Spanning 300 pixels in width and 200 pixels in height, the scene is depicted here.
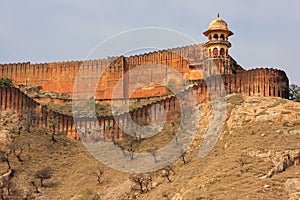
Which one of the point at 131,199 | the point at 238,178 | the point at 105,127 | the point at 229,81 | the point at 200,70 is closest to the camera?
the point at 238,178

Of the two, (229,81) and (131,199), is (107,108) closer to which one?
(229,81)


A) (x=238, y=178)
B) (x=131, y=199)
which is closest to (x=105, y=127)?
(x=131, y=199)

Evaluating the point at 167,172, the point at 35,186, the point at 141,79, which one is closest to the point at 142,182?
the point at 167,172

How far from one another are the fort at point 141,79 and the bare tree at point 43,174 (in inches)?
255

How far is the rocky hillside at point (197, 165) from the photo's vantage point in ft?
134

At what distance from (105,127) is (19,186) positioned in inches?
387

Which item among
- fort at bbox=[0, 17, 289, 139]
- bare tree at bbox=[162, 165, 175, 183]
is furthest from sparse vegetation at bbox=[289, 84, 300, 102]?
bare tree at bbox=[162, 165, 175, 183]

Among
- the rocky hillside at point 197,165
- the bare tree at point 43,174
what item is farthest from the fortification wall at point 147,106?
the bare tree at point 43,174

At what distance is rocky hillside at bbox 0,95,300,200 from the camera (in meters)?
40.8

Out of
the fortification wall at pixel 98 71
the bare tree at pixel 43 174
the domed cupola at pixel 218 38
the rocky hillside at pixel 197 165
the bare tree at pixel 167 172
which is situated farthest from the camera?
the fortification wall at pixel 98 71

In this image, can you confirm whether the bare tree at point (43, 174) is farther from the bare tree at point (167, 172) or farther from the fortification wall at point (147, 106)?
the bare tree at point (167, 172)

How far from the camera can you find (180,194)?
137ft

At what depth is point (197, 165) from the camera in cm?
4562

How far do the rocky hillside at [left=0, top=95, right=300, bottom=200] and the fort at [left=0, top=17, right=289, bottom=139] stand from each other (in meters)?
1.30
